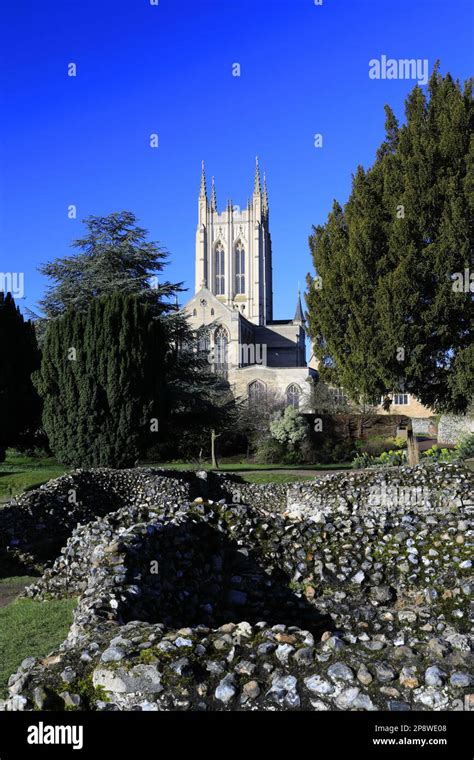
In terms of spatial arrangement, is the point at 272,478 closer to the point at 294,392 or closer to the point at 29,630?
the point at 29,630

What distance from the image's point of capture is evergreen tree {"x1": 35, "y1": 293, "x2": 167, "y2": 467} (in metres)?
22.7

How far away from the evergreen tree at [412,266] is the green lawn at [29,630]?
13595 millimetres

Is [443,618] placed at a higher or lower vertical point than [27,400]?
lower

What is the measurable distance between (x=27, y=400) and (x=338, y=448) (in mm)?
16812

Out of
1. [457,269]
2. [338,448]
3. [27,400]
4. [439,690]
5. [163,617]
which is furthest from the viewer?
[338,448]

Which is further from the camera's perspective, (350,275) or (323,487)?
(350,275)

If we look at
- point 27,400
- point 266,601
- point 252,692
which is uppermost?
point 27,400

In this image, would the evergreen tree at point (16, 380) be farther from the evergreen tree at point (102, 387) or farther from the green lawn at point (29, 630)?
the green lawn at point (29, 630)

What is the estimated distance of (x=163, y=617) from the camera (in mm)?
5160

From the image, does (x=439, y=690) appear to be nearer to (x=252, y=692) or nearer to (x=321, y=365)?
(x=252, y=692)

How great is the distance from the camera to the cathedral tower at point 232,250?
11406cm

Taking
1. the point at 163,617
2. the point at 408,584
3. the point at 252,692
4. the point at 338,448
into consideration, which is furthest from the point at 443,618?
the point at 338,448

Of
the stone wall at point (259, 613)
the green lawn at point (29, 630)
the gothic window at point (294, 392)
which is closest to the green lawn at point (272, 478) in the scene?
the stone wall at point (259, 613)

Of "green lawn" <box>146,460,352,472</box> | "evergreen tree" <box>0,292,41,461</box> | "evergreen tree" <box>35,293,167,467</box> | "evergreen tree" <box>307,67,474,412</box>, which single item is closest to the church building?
"green lawn" <box>146,460,352,472</box>
